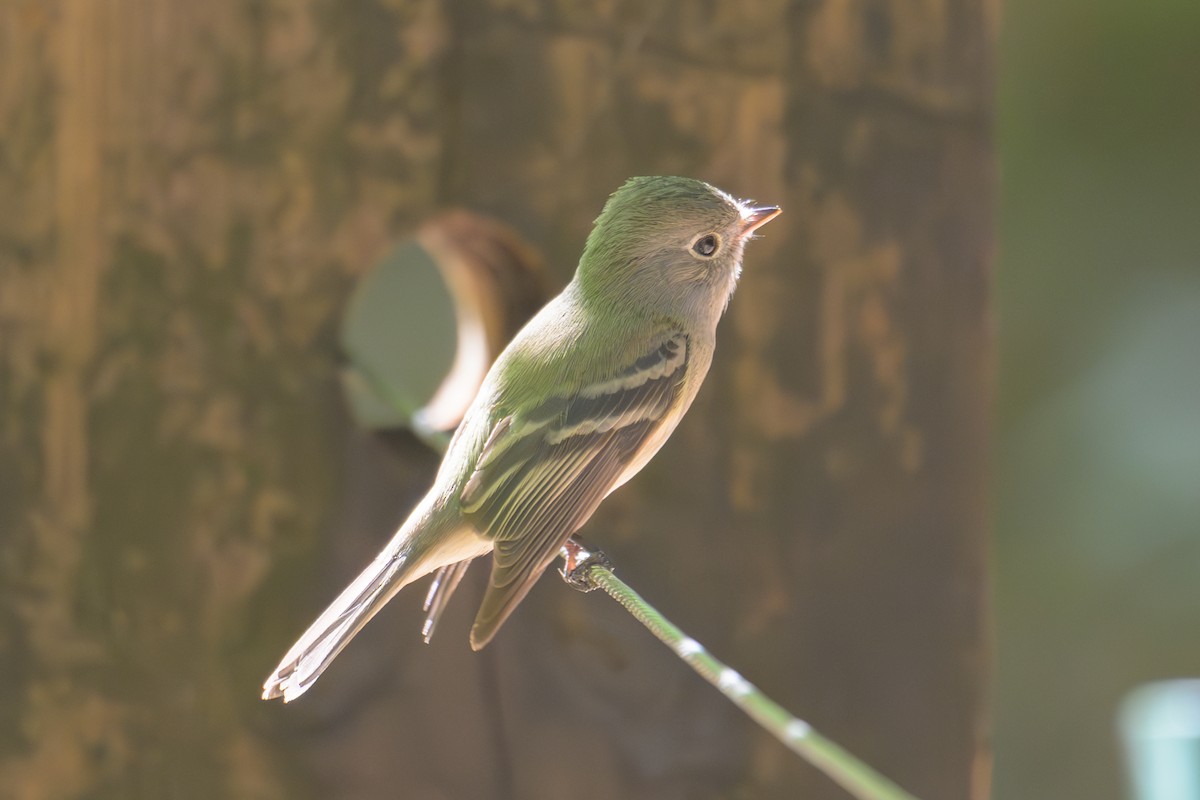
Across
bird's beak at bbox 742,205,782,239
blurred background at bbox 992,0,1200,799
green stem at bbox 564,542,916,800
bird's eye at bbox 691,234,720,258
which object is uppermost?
bird's beak at bbox 742,205,782,239

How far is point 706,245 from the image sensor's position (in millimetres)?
2777

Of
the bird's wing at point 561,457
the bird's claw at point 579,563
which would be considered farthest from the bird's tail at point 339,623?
the bird's claw at point 579,563

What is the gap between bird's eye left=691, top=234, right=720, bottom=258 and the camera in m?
2.74

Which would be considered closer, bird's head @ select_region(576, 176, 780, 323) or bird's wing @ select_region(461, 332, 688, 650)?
bird's wing @ select_region(461, 332, 688, 650)

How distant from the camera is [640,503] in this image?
2.76m

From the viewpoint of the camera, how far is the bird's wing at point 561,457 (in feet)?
8.02

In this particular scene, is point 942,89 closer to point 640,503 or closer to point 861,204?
point 861,204

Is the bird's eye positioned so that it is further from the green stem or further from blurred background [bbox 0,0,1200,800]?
the green stem

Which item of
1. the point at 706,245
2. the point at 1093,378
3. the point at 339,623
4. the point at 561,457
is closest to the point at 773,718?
the point at 339,623

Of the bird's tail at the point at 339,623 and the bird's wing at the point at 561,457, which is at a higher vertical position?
the bird's wing at the point at 561,457

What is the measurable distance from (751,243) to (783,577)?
673 mm

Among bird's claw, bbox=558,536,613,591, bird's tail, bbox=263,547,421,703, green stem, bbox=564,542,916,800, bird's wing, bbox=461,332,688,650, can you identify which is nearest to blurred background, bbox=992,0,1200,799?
bird's wing, bbox=461,332,688,650

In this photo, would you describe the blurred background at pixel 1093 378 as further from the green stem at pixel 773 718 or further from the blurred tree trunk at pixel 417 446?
the green stem at pixel 773 718

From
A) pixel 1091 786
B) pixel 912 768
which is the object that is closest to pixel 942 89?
pixel 912 768
